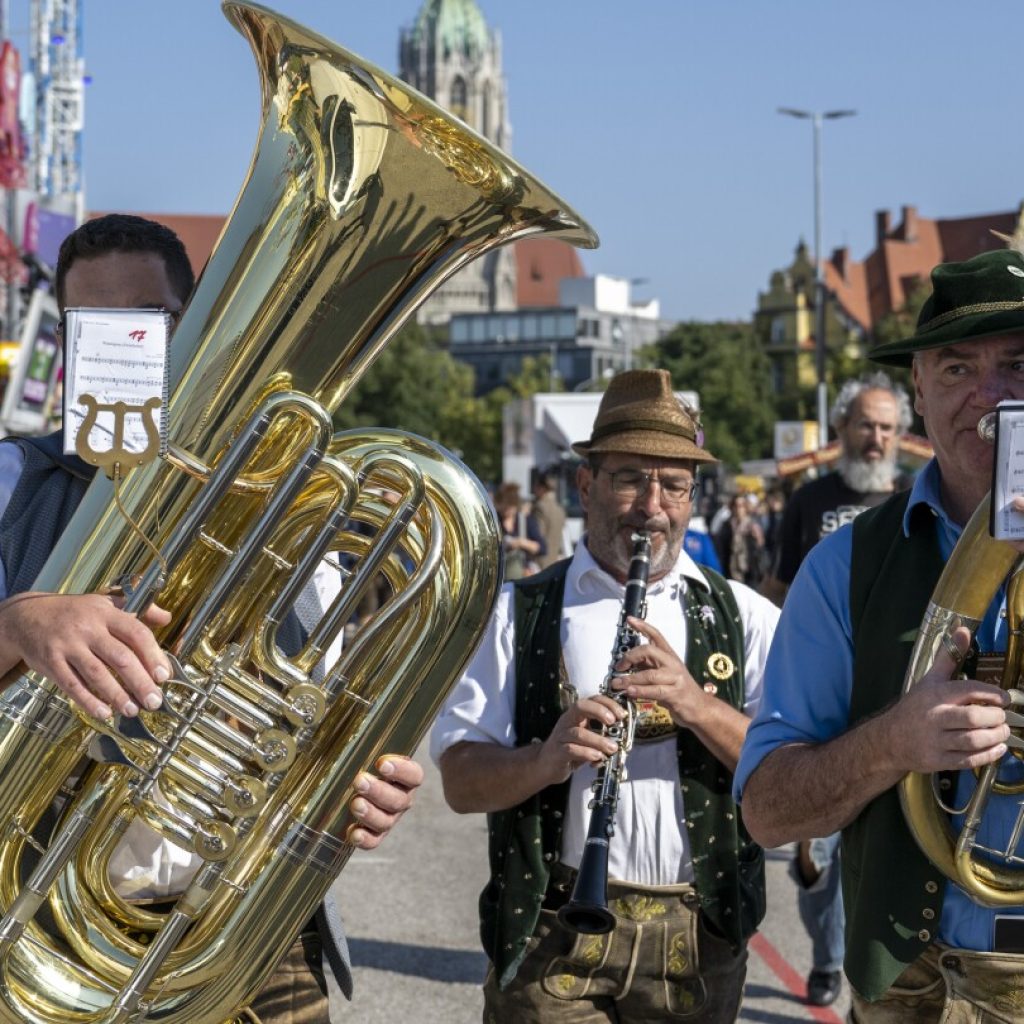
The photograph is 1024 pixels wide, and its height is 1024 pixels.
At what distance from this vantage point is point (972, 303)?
2.53 meters

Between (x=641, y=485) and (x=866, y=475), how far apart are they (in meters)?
3.01

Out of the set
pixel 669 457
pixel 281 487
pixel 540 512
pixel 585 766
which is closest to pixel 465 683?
pixel 585 766

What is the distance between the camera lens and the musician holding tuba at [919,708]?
232cm

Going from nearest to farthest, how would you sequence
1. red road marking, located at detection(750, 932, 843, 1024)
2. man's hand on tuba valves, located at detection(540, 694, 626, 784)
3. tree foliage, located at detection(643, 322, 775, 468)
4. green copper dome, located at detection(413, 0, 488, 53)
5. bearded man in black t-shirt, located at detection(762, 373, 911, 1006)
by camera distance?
man's hand on tuba valves, located at detection(540, 694, 626, 784)
red road marking, located at detection(750, 932, 843, 1024)
bearded man in black t-shirt, located at detection(762, 373, 911, 1006)
tree foliage, located at detection(643, 322, 775, 468)
green copper dome, located at detection(413, 0, 488, 53)

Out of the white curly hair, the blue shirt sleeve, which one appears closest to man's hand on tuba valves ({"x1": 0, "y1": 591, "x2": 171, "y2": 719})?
the blue shirt sleeve

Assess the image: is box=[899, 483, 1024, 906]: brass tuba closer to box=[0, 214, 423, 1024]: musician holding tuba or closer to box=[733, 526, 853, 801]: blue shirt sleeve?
box=[733, 526, 853, 801]: blue shirt sleeve

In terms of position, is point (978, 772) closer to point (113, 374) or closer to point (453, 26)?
point (113, 374)

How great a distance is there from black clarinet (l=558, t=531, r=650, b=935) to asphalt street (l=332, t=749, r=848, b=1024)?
2.70m

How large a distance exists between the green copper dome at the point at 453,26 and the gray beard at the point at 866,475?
13352cm

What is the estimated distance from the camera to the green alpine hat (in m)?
2.47

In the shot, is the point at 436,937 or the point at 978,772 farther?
the point at 436,937

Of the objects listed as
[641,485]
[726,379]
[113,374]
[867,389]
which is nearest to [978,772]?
[641,485]

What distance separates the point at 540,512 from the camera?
14867 mm

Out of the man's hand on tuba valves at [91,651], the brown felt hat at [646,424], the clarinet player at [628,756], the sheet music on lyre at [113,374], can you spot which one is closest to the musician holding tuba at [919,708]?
the clarinet player at [628,756]
